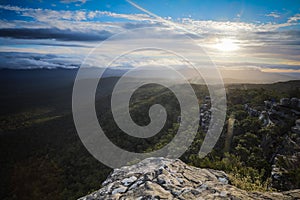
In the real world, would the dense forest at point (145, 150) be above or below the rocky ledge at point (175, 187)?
below

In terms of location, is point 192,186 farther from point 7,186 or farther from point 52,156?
point 7,186

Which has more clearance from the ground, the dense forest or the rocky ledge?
the rocky ledge

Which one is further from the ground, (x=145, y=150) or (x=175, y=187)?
(x=175, y=187)

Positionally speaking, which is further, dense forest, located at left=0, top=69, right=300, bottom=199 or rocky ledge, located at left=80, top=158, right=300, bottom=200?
dense forest, located at left=0, top=69, right=300, bottom=199

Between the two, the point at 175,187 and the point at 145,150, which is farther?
the point at 145,150

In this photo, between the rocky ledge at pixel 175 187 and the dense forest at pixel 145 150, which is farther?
the dense forest at pixel 145 150
